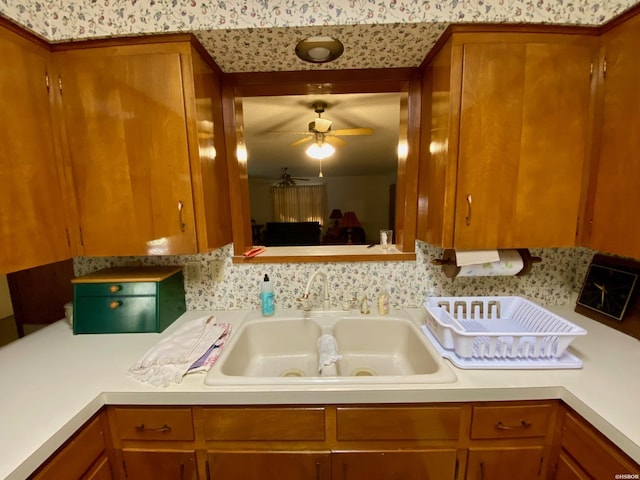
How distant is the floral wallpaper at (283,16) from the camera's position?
2.79 feet

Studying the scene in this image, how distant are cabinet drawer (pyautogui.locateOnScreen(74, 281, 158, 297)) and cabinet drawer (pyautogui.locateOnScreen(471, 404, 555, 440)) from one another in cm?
127

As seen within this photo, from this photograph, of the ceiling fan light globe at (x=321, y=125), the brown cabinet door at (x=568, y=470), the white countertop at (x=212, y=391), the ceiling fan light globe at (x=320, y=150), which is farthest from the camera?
the ceiling fan light globe at (x=320, y=150)

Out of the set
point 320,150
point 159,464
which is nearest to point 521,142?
point 159,464

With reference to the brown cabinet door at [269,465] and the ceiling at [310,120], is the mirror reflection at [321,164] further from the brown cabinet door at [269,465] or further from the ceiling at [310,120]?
the brown cabinet door at [269,465]

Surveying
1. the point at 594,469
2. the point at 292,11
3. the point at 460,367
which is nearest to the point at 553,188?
the point at 460,367

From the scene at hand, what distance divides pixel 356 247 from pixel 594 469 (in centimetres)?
110

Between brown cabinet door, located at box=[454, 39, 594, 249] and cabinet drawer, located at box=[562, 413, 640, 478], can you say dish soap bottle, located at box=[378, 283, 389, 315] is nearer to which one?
brown cabinet door, located at box=[454, 39, 594, 249]

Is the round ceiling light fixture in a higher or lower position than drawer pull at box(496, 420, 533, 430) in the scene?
higher

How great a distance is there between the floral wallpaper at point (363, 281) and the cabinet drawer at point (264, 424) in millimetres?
553

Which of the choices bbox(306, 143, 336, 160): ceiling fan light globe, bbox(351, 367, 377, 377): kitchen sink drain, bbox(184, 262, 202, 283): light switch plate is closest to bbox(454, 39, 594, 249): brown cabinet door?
bbox(351, 367, 377, 377): kitchen sink drain

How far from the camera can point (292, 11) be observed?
0.86 meters

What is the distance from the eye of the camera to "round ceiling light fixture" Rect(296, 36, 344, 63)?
0.96 meters

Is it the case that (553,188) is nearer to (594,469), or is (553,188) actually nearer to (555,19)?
(555,19)

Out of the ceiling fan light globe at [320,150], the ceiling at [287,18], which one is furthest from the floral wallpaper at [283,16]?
the ceiling fan light globe at [320,150]
